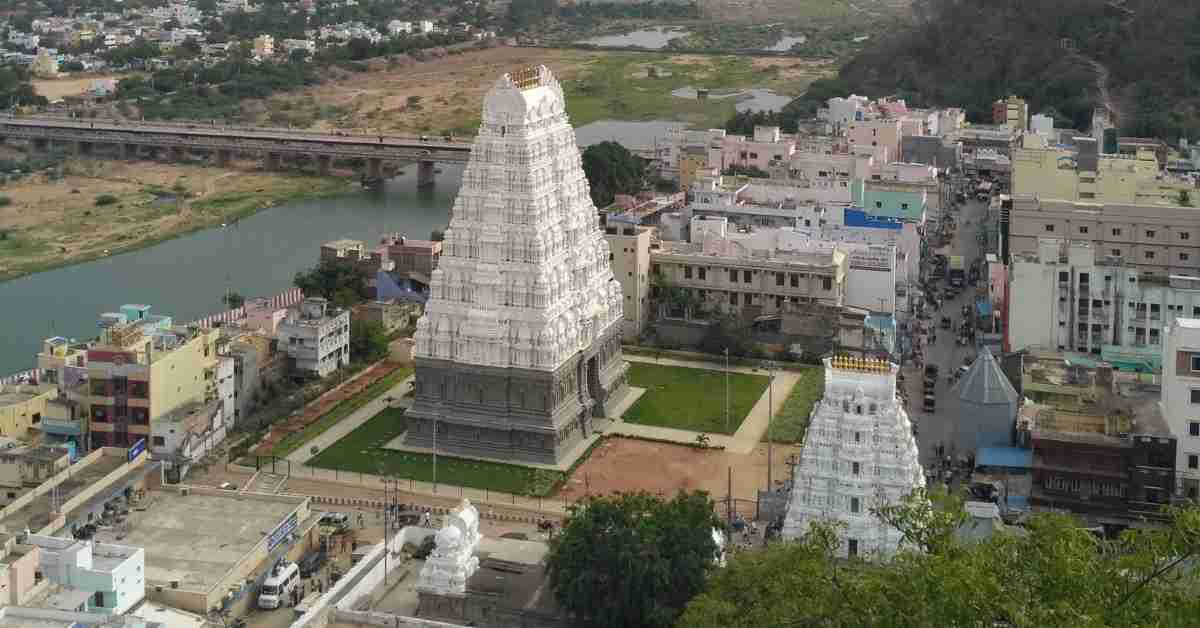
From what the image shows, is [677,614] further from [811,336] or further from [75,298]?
[75,298]

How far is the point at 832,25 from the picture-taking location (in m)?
131

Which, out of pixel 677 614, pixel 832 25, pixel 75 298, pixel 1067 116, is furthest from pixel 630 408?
pixel 832 25

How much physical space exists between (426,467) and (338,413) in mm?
4302

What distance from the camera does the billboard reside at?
33938 millimetres

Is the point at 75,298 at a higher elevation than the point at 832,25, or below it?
below

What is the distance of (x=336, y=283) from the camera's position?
158 feet

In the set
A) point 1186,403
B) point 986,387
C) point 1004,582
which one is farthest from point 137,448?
point 1004,582

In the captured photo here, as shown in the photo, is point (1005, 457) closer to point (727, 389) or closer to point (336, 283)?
point (727, 389)

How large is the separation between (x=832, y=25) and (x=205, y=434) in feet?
337

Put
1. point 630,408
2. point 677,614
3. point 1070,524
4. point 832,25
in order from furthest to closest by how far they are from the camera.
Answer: point 832,25
point 630,408
point 677,614
point 1070,524

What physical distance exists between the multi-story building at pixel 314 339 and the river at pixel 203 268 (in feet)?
27.1

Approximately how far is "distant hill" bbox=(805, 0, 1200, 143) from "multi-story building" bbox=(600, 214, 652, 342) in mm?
29398

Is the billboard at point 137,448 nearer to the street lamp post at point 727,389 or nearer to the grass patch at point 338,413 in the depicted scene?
the grass patch at point 338,413

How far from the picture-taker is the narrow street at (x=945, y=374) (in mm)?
36375
